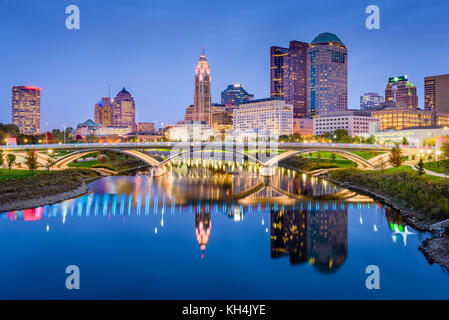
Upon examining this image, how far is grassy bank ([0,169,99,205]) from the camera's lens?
32.3m

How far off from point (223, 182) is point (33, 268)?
35.5 metres

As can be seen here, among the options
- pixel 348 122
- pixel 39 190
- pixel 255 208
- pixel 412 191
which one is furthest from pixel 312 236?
pixel 348 122

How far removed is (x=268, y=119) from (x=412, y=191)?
15607 centimetres

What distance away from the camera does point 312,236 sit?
969 inches

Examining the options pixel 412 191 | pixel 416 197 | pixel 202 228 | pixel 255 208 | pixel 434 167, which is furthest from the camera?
pixel 434 167

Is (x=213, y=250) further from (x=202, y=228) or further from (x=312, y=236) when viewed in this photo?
(x=312, y=236)

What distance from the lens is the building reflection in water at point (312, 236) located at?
Result: 66.9ft

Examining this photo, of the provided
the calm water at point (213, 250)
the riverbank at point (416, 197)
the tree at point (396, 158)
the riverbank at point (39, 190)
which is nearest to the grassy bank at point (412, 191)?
the riverbank at point (416, 197)

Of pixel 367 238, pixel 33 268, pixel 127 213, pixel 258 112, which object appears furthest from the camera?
pixel 258 112

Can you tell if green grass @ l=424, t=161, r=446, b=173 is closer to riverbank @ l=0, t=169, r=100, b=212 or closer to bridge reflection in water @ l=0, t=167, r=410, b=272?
bridge reflection in water @ l=0, t=167, r=410, b=272

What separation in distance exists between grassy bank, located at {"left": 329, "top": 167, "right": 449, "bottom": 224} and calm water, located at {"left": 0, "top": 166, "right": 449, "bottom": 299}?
186 centimetres
